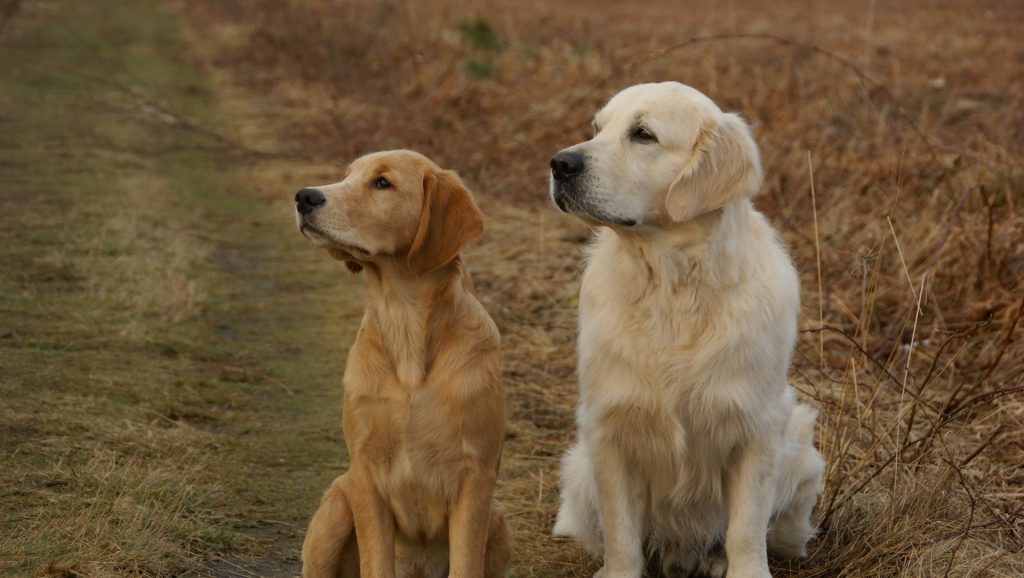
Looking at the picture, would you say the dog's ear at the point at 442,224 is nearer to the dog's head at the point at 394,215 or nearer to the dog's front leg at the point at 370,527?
the dog's head at the point at 394,215

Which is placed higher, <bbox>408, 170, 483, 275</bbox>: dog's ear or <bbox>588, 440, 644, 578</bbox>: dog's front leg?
<bbox>408, 170, 483, 275</bbox>: dog's ear

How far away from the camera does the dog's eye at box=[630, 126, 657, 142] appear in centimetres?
367

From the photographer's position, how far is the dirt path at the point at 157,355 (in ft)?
13.1

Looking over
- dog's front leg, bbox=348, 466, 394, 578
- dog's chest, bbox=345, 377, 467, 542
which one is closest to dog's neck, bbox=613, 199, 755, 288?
dog's chest, bbox=345, 377, 467, 542

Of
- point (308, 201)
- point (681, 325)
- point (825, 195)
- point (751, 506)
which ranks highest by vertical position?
point (308, 201)

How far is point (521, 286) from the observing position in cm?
740

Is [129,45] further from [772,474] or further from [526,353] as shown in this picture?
[772,474]

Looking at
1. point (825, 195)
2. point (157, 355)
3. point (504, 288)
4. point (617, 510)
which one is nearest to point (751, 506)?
point (617, 510)

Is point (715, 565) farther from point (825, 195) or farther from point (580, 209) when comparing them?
point (825, 195)

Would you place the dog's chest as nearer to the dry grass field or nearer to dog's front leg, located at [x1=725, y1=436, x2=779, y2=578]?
the dry grass field

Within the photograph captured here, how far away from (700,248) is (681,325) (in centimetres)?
24

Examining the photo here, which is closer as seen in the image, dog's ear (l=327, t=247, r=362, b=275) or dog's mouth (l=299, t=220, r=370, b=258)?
dog's mouth (l=299, t=220, r=370, b=258)

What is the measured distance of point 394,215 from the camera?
144 inches

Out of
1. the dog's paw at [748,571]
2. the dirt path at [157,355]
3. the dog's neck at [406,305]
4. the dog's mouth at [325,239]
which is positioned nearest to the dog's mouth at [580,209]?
the dog's neck at [406,305]
